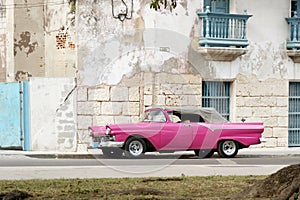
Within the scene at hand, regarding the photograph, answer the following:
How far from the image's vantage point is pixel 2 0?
25578 millimetres

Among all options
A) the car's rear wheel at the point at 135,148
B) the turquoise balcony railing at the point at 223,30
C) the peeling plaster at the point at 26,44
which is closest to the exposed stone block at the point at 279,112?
the turquoise balcony railing at the point at 223,30

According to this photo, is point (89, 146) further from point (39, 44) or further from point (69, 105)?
point (39, 44)

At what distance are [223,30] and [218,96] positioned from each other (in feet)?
7.78

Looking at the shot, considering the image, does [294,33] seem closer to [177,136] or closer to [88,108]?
[177,136]

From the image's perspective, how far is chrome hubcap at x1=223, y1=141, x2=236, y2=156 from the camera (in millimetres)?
19766

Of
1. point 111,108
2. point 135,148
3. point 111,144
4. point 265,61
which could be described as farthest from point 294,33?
point 111,144

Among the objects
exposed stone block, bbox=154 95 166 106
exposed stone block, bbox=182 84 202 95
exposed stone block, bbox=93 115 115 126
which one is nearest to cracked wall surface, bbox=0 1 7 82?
exposed stone block, bbox=93 115 115 126

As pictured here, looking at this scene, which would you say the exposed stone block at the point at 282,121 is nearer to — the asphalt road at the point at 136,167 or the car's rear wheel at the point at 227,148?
the asphalt road at the point at 136,167

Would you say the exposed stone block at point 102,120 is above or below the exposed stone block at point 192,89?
below

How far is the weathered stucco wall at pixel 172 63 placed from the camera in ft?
72.2

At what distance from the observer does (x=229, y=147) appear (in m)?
19.9

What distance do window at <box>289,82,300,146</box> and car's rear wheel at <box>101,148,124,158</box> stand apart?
7757 mm

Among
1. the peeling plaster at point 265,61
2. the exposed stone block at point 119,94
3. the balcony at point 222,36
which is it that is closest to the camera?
the exposed stone block at point 119,94

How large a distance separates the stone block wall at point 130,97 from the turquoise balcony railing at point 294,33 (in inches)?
152
